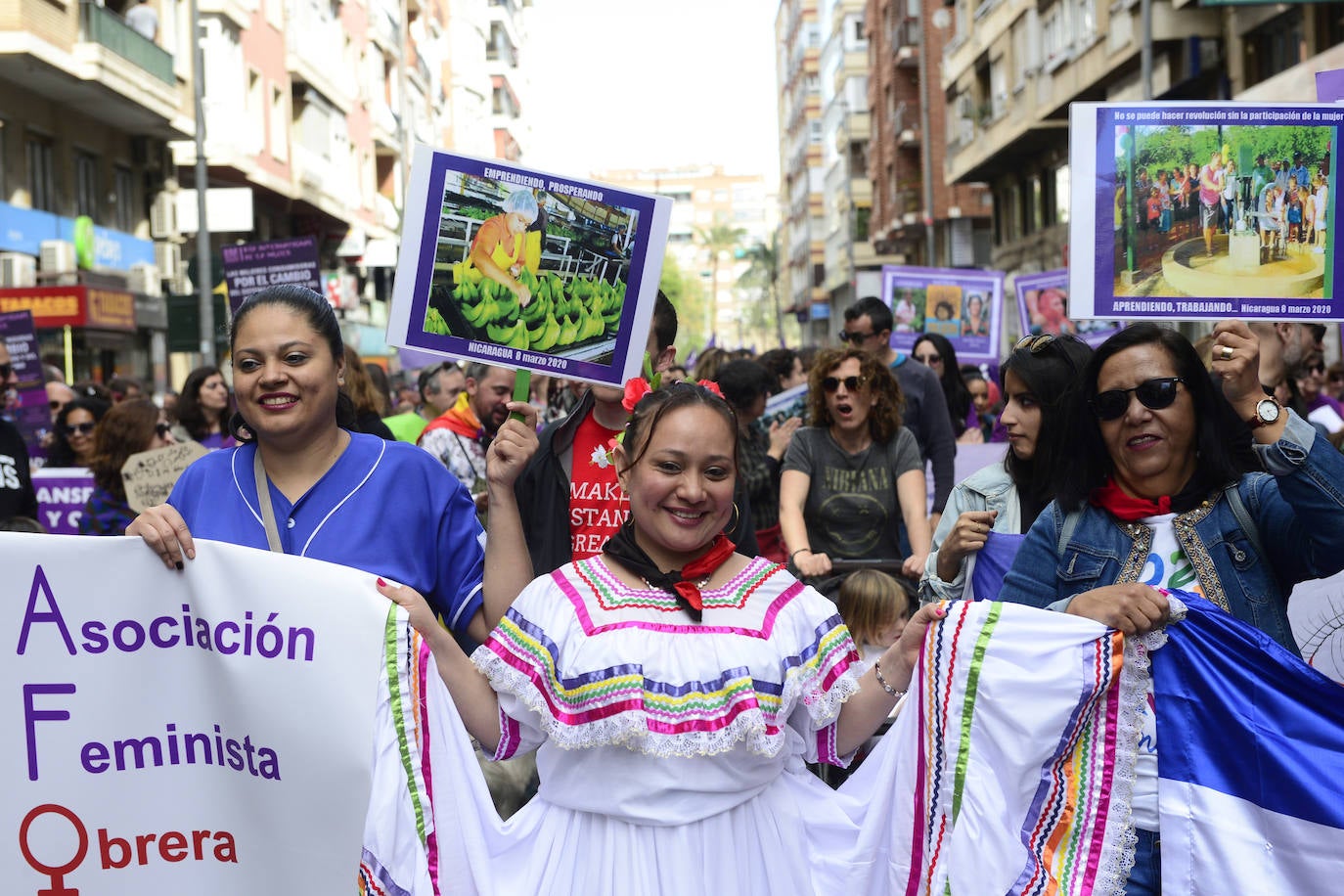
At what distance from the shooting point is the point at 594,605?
3398 mm

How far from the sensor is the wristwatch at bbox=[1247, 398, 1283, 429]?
11.9ft

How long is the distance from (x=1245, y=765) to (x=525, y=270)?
2.29 m

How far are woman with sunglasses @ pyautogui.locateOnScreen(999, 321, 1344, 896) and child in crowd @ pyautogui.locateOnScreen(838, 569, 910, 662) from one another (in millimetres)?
2139

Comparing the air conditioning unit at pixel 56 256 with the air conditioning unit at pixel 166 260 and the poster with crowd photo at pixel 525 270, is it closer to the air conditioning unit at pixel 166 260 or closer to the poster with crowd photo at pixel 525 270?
the air conditioning unit at pixel 166 260

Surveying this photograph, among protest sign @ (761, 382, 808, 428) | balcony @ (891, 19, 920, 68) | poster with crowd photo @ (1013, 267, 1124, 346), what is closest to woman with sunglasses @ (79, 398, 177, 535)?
protest sign @ (761, 382, 808, 428)

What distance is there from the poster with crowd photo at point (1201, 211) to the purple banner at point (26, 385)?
9.71 metres

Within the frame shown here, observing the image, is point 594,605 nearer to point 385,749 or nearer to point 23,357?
point 385,749

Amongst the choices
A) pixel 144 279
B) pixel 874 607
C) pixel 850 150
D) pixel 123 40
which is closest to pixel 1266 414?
pixel 874 607

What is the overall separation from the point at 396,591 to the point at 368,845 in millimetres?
540

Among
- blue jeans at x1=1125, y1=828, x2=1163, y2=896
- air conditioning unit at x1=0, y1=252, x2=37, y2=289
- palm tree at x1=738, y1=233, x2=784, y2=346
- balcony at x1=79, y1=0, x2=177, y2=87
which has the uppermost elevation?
palm tree at x1=738, y1=233, x2=784, y2=346

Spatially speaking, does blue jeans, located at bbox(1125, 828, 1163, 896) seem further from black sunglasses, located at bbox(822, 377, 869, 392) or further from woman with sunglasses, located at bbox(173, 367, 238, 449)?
woman with sunglasses, located at bbox(173, 367, 238, 449)

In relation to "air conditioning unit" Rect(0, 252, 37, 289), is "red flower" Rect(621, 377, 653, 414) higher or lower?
lower

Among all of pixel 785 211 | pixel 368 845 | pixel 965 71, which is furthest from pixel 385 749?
pixel 785 211

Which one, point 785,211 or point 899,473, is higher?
point 785,211
